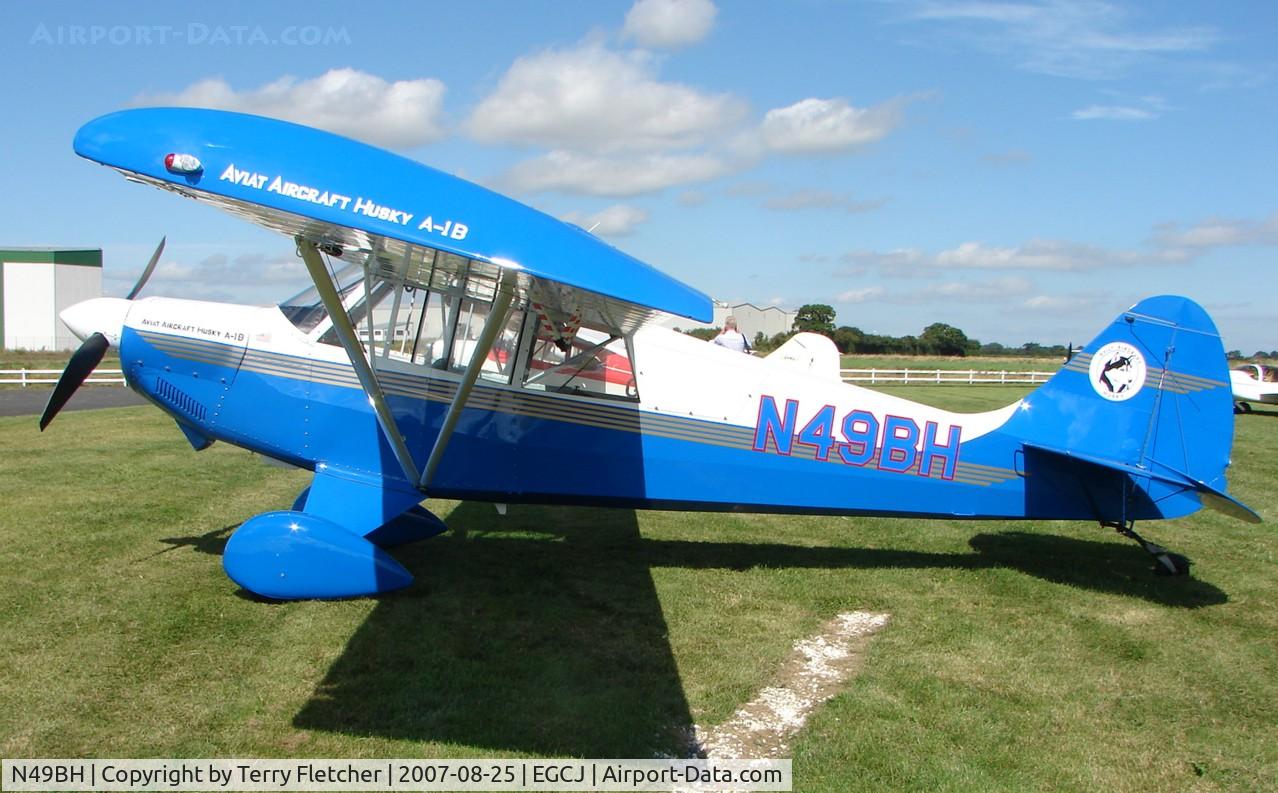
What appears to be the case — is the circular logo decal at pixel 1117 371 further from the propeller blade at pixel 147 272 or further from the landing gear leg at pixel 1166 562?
the propeller blade at pixel 147 272

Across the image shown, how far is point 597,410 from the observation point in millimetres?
6398

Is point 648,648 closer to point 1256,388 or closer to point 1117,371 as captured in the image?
point 1117,371

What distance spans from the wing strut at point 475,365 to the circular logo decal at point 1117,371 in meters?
4.55

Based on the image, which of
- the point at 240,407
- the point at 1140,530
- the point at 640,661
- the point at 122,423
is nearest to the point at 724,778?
the point at 640,661

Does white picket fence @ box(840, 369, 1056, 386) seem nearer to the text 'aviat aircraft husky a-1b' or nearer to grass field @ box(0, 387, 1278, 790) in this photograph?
grass field @ box(0, 387, 1278, 790)

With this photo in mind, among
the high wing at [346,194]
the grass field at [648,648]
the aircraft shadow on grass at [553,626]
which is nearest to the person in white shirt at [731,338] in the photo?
the aircraft shadow on grass at [553,626]

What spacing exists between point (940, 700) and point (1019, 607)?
191 centimetres

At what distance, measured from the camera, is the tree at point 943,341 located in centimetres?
7094

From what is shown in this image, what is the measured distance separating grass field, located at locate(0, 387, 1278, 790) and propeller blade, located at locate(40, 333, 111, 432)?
3.60ft

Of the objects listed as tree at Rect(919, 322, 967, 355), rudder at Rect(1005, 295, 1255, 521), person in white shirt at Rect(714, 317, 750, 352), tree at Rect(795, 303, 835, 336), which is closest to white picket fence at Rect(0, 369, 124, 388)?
person in white shirt at Rect(714, 317, 750, 352)

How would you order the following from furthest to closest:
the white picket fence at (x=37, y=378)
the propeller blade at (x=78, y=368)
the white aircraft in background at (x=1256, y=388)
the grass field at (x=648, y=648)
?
the white aircraft in background at (x=1256, y=388), the white picket fence at (x=37, y=378), the propeller blade at (x=78, y=368), the grass field at (x=648, y=648)

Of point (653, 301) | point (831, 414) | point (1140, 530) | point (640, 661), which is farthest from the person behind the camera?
point (1140, 530)

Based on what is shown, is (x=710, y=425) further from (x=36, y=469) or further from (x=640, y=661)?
(x=36, y=469)

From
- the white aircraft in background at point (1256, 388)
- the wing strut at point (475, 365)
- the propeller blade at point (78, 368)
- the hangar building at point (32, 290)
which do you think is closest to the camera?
the wing strut at point (475, 365)
